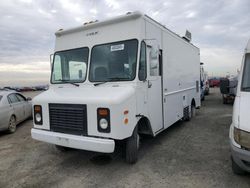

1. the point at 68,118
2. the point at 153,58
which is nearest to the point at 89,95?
the point at 68,118

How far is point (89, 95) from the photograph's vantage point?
4.48m

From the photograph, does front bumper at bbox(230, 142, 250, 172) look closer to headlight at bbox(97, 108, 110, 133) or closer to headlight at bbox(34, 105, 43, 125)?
headlight at bbox(97, 108, 110, 133)

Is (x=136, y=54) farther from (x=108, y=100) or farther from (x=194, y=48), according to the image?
(x=194, y=48)

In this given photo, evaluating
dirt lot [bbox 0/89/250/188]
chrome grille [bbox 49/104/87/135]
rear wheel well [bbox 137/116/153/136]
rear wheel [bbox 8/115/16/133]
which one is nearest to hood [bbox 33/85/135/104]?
chrome grille [bbox 49/104/87/135]

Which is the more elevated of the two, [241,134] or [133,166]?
[241,134]

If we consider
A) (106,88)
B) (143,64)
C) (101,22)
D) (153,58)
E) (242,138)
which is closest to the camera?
(242,138)

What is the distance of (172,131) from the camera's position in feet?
25.2

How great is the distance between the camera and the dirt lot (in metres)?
4.11

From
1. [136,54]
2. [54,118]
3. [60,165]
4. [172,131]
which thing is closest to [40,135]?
[54,118]

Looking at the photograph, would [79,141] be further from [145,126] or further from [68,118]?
[145,126]

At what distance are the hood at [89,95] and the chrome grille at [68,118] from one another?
0.12 m

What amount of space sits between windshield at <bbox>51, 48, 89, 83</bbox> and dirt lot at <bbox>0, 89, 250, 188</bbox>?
6.17 feet

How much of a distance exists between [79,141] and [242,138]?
9.02 feet

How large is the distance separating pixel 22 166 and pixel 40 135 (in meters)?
0.91
